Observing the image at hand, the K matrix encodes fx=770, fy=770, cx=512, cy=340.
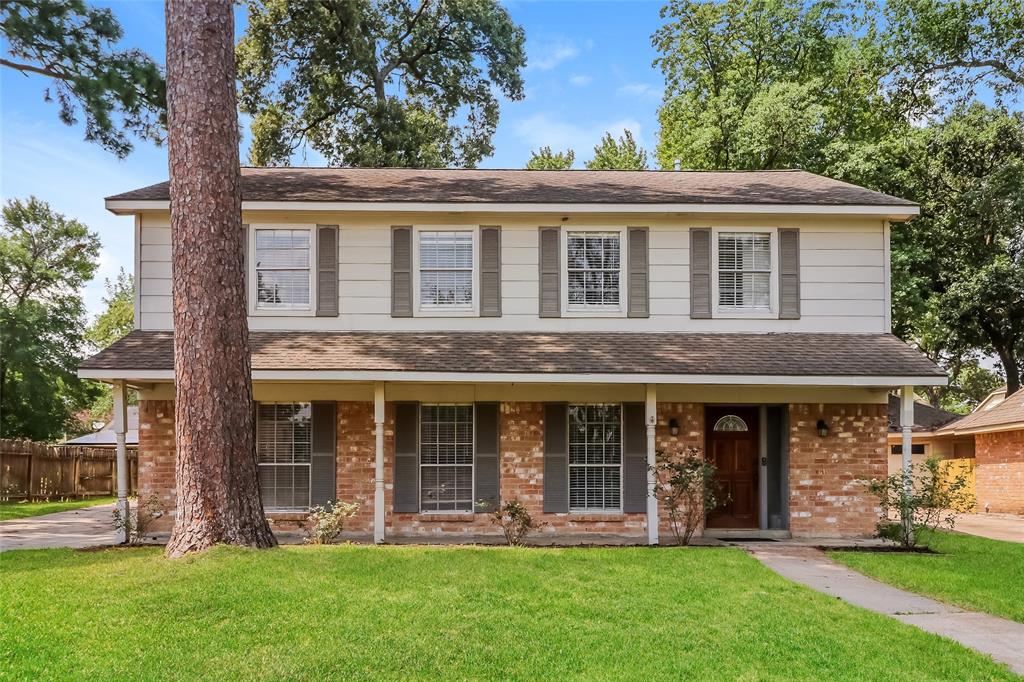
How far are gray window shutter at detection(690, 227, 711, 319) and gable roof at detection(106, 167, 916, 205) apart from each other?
0.57 metres

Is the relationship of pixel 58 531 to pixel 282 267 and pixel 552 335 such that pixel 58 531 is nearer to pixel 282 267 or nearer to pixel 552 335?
pixel 282 267

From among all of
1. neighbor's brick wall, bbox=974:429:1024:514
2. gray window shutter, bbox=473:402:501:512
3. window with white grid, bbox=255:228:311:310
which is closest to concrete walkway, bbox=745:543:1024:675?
gray window shutter, bbox=473:402:501:512

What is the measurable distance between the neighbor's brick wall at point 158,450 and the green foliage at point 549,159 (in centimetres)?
2431

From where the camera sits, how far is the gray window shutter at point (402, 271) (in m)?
12.0

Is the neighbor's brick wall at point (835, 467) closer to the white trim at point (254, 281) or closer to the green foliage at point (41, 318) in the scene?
the white trim at point (254, 281)

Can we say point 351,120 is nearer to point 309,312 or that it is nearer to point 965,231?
point 309,312

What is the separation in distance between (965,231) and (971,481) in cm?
717

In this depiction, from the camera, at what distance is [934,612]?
7305mm

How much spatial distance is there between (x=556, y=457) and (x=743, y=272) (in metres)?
4.14

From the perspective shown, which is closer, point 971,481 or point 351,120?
point 971,481

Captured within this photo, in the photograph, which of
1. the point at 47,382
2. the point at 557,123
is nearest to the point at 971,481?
the point at 557,123

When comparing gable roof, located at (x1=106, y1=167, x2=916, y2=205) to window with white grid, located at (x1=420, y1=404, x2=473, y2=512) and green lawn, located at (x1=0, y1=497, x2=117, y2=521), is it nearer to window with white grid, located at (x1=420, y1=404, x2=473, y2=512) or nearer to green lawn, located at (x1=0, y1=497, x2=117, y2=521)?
window with white grid, located at (x1=420, y1=404, x2=473, y2=512)

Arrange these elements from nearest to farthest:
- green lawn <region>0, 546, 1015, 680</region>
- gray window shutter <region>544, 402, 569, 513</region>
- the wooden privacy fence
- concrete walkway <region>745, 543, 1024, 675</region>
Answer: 1. green lawn <region>0, 546, 1015, 680</region>
2. concrete walkway <region>745, 543, 1024, 675</region>
3. gray window shutter <region>544, 402, 569, 513</region>
4. the wooden privacy fence

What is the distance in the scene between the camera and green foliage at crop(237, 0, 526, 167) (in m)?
23.6
